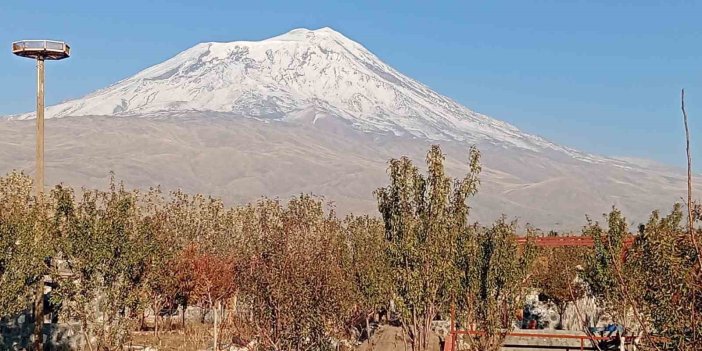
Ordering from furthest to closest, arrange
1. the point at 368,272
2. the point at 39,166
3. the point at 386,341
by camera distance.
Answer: the point at 368,272 → the point at 386,341 → the point at 39,166

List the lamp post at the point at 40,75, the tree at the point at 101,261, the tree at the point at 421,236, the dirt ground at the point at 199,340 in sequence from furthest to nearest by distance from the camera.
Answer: the dirt ground at the point at 199,340 → the lamp post at the point at 40,75 → the tree at the point at 101,261 → the tree at the point at 421,236

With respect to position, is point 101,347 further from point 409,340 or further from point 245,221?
point 245,221

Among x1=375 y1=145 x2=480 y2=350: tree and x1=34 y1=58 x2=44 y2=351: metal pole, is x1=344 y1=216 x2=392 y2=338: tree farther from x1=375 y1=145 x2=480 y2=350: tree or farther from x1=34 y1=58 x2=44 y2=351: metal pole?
x1=34 y1=58 x2=44 y2=351: metal pole

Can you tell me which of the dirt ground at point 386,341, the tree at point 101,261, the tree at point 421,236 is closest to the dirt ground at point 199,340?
the dirt ground at point 386,341

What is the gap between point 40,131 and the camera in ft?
74.0

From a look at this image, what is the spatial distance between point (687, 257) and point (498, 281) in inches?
510

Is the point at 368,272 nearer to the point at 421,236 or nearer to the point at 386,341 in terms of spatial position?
the point at 386,341

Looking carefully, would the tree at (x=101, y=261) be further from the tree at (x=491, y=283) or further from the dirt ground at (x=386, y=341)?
the dirt ground at (x=386, y=341)

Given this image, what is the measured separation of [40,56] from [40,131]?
6.26 feet

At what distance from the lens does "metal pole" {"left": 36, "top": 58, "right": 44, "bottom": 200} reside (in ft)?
73.1

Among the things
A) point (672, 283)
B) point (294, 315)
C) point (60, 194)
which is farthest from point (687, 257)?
point (60, 194)

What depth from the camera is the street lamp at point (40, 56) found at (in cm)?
2205

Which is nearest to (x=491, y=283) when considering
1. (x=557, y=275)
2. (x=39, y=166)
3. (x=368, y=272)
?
(x=39, y=166)

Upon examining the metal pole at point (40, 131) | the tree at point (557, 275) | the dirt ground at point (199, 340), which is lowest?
the dirt ground at point (199, 340)
